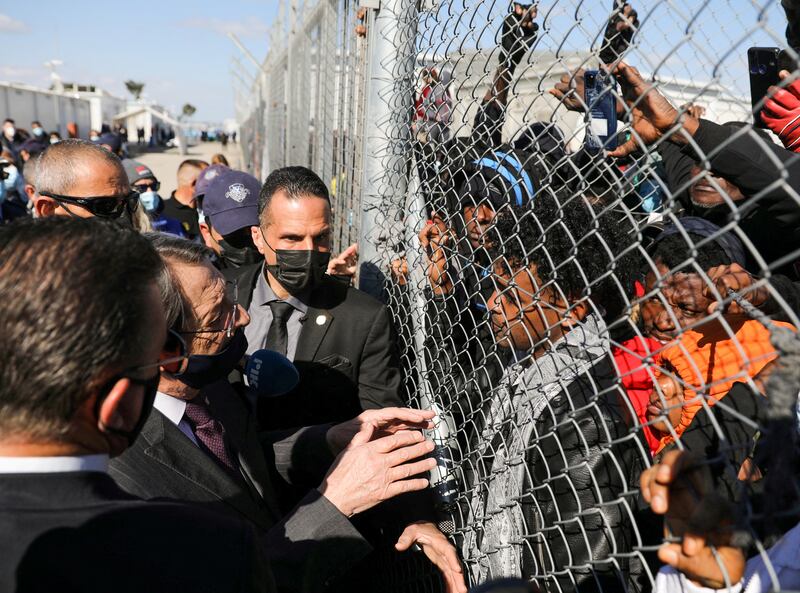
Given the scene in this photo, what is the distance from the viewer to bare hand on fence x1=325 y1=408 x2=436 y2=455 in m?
1.93

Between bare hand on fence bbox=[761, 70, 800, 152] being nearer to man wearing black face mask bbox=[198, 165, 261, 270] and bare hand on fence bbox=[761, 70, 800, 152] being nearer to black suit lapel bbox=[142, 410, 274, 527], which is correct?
black suit lapel bbox=[142, 410, 274, 527]

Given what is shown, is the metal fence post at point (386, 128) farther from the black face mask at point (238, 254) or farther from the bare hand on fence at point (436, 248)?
the black face mask at point (238, 254)

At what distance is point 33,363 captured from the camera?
98 centimetres

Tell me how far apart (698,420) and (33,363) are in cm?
134

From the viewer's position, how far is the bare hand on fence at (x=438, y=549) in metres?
1.84

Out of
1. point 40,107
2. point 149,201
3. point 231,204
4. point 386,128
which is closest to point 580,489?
point 386,128

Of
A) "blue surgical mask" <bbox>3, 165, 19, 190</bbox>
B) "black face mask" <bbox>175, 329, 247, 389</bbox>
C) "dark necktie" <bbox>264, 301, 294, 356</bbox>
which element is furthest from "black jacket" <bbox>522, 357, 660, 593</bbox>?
"blue surgical mask" <bbox>3, 165, 19, 190</bbox>

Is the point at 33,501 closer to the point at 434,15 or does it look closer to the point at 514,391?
the point at 514,391

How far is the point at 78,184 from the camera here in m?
2.90

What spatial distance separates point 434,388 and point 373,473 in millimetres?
942

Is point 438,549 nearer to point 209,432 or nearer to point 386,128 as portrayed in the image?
point 209,432

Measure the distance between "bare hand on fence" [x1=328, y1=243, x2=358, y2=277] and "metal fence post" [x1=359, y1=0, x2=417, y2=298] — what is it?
9.1 inches

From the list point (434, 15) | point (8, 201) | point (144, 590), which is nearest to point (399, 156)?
point (434, 15)

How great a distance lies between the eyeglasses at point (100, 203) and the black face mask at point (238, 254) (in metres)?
0.93
